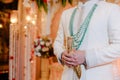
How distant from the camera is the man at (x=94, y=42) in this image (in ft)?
3.37

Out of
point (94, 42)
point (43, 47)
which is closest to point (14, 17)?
point (43, 47)

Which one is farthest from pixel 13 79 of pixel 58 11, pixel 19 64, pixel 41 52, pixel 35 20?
pixel 58 11

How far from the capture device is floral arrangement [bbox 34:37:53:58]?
13.9 feet

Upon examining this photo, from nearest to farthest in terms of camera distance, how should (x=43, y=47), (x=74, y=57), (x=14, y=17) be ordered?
(x=74, y=57), (x=43, y=47), (x=14, y=17)

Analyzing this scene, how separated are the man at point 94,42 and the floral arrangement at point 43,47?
122 inches

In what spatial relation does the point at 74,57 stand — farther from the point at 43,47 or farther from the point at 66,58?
the point at 43,47

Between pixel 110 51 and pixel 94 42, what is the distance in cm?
9

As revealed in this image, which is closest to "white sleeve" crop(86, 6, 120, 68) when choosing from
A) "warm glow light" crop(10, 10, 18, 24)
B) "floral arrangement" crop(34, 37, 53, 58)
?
"floral arrangement" crop(34, 37, 53, 58)

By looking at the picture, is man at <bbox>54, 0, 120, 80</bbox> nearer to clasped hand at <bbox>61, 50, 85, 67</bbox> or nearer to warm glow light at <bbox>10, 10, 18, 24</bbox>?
clasped hand at <bbox>61, 50, 85, 67</bbox>

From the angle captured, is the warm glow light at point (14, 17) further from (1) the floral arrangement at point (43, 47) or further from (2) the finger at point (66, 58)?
(2) the finger at point (66, 58)

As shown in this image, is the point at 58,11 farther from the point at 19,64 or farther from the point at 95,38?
the point at 95,38

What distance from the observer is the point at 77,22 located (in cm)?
112

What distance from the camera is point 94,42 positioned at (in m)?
1.07

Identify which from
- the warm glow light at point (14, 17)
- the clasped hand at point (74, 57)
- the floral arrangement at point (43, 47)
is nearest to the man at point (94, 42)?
the clasped hand at point (74, 57)
